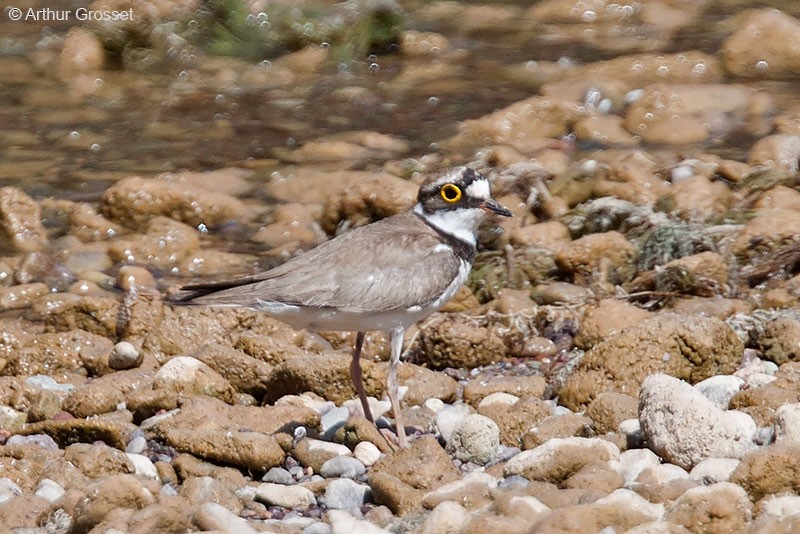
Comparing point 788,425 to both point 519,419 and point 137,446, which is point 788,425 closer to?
point 519,419

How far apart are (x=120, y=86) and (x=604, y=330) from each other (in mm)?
8007

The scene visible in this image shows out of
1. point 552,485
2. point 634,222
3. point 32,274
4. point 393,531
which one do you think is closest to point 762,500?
point 552,485

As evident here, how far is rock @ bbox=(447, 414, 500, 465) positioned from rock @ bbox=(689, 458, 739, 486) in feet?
3.42

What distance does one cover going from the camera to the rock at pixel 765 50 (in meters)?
13.4

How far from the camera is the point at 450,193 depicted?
7.20m

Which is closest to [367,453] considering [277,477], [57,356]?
[277,477]

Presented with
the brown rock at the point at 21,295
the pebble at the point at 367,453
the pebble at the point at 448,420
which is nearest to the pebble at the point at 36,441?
the pebble at the point at 367,453

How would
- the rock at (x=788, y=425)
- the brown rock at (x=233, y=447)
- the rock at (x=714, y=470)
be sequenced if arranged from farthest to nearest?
1. the brown rock at (x=233, y=447)
2. the rock at (x=788, y=425)
3. the rock at (x=714, y=470)

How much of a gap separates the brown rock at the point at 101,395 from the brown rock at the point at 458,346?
1602 mm

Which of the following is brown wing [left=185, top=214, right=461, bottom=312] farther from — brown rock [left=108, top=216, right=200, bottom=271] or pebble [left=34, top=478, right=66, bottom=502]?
brown rock [left=108, top=216, right=200, bottom=271]

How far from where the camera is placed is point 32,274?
9.66 metres

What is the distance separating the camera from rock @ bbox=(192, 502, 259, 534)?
455 centimetres

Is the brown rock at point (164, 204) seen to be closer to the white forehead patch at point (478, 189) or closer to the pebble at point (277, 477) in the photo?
the white forehead patch at point (478, 189)

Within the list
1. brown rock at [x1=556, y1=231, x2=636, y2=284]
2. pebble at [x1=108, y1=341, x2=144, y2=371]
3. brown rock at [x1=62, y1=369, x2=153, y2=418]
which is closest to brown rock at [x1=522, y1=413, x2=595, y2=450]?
brown rock at [x1=62, y1=369, x2=153, y2=418]
